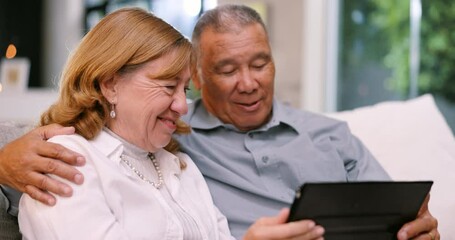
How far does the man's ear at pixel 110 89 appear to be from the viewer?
1.40 metres

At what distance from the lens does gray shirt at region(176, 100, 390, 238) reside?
1731mm

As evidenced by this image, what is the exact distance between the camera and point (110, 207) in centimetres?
130

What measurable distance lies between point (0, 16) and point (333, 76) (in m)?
2.89

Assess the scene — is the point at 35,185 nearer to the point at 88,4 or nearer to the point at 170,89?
the point at 170,89

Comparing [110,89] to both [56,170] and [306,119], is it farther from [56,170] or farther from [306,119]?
[306,119]

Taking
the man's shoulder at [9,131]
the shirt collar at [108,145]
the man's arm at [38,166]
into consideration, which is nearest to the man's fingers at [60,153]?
the man's arm at [38,166]

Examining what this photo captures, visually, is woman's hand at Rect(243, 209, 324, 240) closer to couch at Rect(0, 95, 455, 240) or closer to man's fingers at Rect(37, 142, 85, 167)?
man's fingers at Rect(37, 142, 85, 167)

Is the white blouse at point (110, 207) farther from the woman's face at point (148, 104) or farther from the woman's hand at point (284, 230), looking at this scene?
the woman's hand at point (284, 230)

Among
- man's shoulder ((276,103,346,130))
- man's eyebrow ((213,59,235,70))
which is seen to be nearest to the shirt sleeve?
man's eyebrow ((213,59,235,70))

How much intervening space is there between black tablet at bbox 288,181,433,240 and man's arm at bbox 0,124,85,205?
42 centimetres

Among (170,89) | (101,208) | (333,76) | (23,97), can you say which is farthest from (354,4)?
(101,208)

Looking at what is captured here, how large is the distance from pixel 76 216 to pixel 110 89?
0.31 metres

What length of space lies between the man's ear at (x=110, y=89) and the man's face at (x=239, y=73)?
1.53 ft

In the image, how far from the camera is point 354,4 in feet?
13.4
